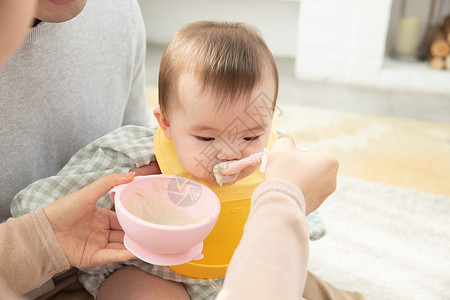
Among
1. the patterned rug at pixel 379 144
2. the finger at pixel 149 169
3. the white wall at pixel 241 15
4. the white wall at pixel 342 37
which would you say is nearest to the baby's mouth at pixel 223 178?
the finger at pixel 149 169

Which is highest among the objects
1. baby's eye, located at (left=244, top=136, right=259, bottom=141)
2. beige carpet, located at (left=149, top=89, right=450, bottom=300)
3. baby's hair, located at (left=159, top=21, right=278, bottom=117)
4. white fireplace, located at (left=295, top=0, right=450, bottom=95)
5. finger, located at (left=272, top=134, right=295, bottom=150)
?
baby's hair, located at (left=159, top=21, right=278, bottom=117)

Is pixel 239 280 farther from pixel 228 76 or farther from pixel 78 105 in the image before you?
pixel 78 105

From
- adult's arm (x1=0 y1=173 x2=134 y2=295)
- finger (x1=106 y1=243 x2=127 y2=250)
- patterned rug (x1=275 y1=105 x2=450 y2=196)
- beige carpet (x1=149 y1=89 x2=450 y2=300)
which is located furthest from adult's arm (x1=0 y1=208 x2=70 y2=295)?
patterned rug (x1=275 y1=105 x2=450 y2=196)

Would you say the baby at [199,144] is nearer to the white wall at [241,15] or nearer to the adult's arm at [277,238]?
the adult's arm at [277,238]

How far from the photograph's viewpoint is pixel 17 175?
3.67 feet

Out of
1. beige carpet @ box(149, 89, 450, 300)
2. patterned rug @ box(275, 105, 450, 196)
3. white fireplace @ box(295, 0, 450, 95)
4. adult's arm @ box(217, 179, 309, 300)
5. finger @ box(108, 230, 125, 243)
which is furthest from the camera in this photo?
white fireplace @ box(295, 0, 450, 95)

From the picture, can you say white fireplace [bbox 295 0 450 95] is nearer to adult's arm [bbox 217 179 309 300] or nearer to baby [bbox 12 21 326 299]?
baby [bbox 12 21 326 299]

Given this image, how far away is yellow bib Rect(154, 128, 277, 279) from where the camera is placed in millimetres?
1115

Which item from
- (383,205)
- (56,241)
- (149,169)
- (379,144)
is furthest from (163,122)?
(379,144)

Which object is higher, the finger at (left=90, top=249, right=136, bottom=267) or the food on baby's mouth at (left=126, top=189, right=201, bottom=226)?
the food on baby's mouth at (left=126, top=189, right=201, bottom=226)

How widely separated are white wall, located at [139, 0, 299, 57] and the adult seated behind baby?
2679 mm

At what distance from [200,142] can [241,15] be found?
284 cm

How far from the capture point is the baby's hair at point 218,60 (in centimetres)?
100

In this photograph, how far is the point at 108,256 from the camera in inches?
39.4
